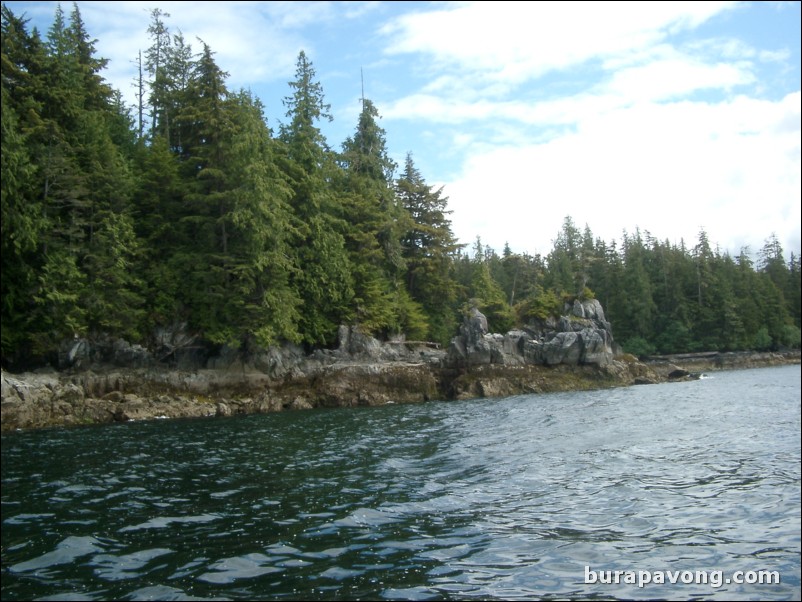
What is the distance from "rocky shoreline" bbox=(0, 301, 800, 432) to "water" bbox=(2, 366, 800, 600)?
834 cm

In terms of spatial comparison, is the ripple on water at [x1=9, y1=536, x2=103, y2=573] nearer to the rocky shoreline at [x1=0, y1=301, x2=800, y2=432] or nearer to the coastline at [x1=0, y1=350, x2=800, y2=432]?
the coastline at [x1=0, y1=350, x2=800, y2=432]

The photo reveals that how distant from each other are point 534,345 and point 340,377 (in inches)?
647

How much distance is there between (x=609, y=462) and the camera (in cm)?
1363

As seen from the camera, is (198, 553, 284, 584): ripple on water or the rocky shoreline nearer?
(198, 553, 284, 584): ripple on water

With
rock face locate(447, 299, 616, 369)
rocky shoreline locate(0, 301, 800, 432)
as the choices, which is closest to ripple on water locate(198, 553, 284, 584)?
rocky shoreline locate(0, 301, 800, 432)

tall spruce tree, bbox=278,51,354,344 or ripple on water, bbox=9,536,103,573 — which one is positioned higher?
tall spruce tree, bbox=278,51,354,344

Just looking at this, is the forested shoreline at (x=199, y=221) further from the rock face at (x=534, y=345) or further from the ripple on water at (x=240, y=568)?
the ripple on water at (x=240, y=568)

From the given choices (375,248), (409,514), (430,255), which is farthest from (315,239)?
(409,514)

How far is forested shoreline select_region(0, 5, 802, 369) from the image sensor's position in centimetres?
3022

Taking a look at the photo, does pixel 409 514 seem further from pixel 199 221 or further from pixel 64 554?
pixel 199 221

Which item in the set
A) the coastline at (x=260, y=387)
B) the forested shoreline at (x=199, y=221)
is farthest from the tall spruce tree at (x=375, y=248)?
the coastline at (x=260, y=387)

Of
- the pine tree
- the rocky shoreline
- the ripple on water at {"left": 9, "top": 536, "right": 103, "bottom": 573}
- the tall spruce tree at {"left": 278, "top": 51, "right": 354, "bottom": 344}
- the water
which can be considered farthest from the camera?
the pine tree

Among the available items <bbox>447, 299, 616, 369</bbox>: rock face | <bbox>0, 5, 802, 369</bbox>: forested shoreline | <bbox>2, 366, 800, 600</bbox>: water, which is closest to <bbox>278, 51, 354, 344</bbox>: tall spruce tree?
<bbox>0, 5, 802, 369</bbox>: forested shoreline

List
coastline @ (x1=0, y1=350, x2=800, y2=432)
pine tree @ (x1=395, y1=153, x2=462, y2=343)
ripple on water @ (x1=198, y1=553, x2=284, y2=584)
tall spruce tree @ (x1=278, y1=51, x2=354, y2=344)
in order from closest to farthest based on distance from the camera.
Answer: ripple on water @ (x1=198, y1=553, x2=284, y2=584)
coastline @ (x1=0, y1=350, x2=800, y2=432)
tall spruce tree @ (x1=278, y1=51, x2=354, y2=344)
pine tree @ (x1=395, y1=153, x2=462, y2=343)
